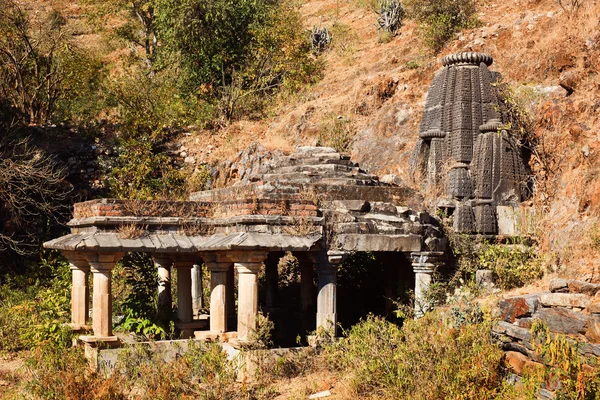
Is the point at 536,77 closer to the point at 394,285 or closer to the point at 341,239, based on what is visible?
the point at 394,285

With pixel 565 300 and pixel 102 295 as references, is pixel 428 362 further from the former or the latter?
pixel 102 295

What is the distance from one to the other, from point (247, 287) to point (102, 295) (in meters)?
1.98

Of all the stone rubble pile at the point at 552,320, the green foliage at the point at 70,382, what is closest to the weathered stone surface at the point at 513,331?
the stone rubble pile at the point at 552,320

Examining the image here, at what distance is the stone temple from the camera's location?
931 cm

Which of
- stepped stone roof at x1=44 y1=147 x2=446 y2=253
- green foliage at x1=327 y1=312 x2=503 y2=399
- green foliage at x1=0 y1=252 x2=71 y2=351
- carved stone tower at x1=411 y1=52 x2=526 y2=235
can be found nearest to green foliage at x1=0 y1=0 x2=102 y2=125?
green foliage at x1=0 y1=252 x2=71 y2=351

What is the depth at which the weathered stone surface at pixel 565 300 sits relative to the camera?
22.2 ft

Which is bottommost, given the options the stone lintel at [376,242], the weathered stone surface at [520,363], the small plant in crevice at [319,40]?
the weathered stone surface at [520,363]

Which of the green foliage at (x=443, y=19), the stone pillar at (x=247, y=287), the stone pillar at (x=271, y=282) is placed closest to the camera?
the stone pillar at (x=247, y=287)

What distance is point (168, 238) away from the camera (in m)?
9.60

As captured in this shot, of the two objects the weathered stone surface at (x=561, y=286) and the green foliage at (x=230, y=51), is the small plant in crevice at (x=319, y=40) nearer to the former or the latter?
the green foliage at (x=230, y=51)

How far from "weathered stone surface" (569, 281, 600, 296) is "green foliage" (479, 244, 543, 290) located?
3399 millimetres

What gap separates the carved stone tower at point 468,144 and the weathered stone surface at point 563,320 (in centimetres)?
547

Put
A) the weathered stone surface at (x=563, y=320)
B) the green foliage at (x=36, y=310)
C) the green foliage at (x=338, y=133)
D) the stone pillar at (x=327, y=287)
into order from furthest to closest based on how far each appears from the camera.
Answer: the green foliage at (x=338, y=133) < the green foliage at (x=36, y=310) < the stone pillar at (x=327, y=287) < the weathered stone surface at (x=563, y=320)

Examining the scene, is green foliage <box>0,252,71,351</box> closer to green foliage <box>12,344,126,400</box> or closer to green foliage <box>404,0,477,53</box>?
green foliage <box>12,344,126,400</box>
